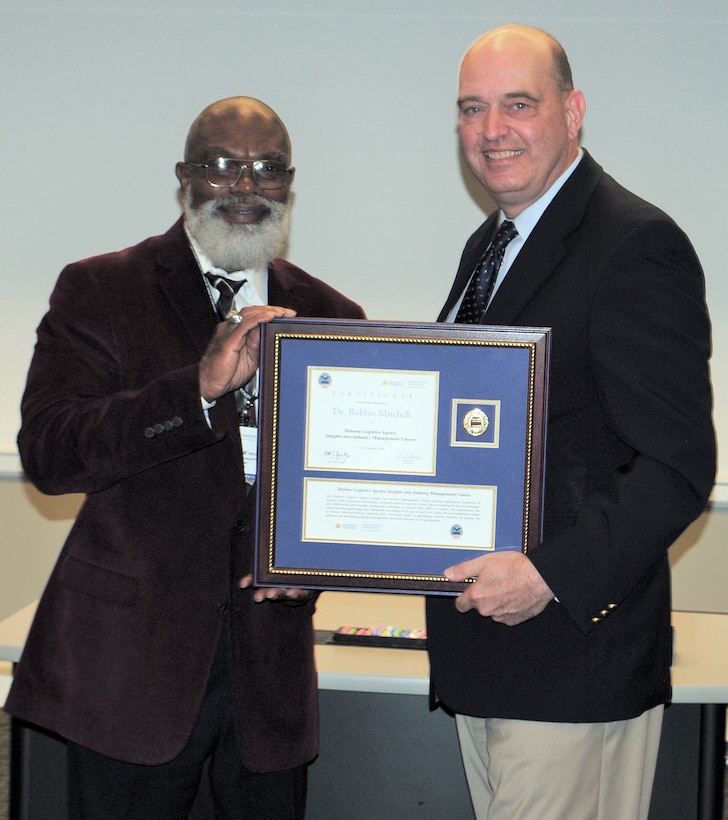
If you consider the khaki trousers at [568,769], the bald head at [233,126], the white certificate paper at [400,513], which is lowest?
the khaki trousers at [568,769]

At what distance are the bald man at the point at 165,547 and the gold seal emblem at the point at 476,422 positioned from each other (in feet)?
1.38

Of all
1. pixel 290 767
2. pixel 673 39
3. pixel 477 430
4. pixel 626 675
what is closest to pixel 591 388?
pixel 477 430

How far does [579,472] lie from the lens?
1.81 metres

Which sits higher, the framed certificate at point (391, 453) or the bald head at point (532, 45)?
the bald head at point (532, 45)

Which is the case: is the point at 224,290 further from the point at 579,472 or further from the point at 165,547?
the point at 579,472

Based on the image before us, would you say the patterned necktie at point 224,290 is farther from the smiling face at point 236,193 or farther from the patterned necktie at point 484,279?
the patterned necktie at point 484,279

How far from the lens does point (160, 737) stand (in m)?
2.01

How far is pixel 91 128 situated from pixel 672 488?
3564mm

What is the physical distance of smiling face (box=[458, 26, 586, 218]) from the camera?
1958 millimetres

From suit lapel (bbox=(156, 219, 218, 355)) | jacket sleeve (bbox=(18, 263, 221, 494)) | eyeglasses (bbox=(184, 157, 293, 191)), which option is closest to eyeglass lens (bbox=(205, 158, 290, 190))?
eyeglasses (bbox=(184, 157, 293, 191))

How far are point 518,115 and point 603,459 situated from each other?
661mm

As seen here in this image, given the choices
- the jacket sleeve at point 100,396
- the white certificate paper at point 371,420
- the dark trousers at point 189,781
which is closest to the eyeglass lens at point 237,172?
the jacket sleeve at point 100,396

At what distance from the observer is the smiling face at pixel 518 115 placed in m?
1.96

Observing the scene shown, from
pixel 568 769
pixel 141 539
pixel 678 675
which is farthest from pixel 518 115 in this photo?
pixel 678 675
